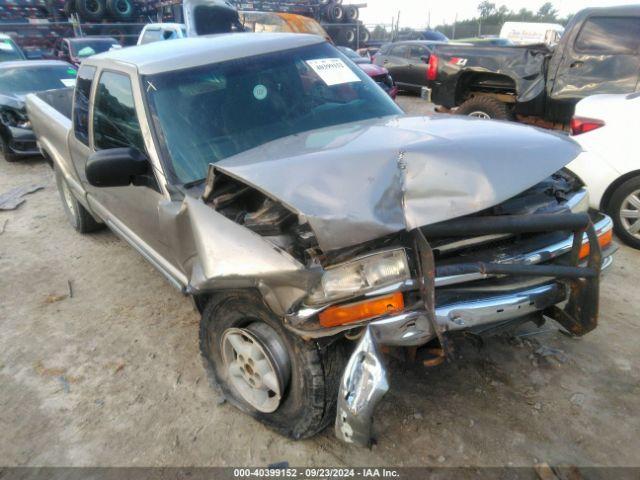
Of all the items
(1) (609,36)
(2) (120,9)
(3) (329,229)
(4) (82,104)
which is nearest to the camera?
(3) (329,229)

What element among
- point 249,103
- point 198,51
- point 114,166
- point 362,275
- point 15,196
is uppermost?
point 198,51

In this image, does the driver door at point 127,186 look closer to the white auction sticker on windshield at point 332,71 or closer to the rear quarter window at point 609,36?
the white auction sticker on windshield at point 332,71

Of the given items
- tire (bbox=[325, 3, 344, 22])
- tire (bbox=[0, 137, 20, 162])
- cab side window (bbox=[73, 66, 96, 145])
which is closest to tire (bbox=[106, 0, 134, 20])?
tire (bbox=[325, 3, 344, 22])

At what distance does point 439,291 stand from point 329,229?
55cm

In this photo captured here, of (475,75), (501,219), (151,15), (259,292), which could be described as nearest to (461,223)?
(501,219)

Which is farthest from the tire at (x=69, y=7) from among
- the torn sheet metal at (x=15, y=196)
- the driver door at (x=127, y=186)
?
the driver door at (x=127, y=186)

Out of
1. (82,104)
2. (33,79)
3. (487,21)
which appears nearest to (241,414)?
(82,104)

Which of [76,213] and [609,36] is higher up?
[609,36]

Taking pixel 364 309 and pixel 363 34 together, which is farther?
pixel 363 34

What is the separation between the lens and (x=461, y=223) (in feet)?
6.40

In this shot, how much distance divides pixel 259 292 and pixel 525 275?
3.72 feet

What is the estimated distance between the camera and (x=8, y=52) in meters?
11.5

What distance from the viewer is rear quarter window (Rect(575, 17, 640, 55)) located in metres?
5.59

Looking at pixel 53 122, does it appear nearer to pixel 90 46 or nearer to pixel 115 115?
pixel 115 115
